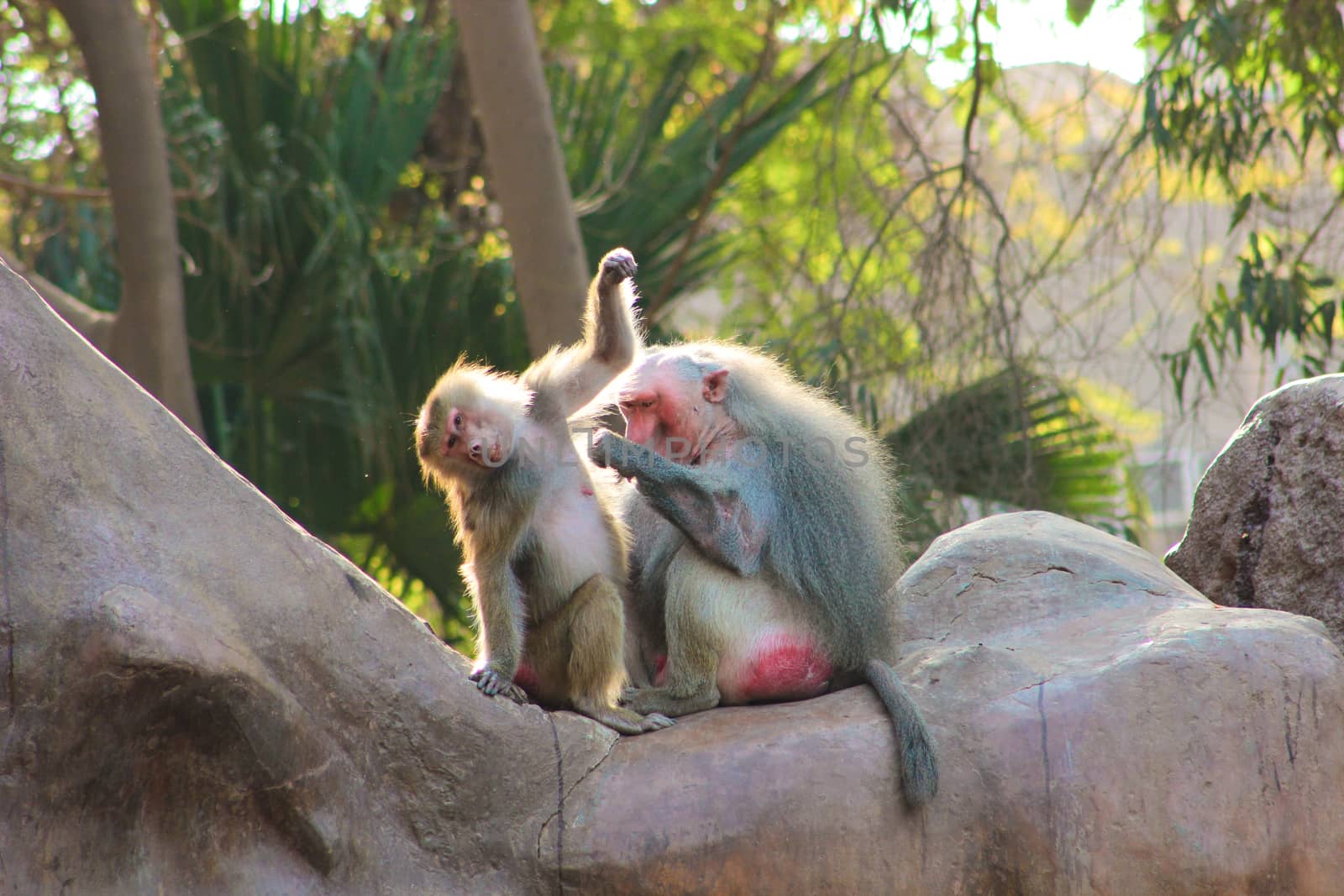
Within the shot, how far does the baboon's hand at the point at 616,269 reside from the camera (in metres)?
4.14

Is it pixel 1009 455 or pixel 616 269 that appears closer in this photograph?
pixel 616 269

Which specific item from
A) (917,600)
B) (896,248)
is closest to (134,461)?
(917,600)

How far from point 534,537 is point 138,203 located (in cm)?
312

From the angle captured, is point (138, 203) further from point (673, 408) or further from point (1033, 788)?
point (1033, 788)

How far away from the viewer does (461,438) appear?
12.7 feet

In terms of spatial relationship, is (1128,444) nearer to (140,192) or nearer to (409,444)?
(409,444)

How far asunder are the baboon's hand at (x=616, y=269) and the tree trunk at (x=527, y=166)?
189 centimetres

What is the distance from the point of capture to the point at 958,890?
343 cm

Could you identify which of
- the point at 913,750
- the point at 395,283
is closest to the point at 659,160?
the point at 395,283

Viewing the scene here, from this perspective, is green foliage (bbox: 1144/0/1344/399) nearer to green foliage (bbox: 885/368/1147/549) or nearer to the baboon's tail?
green foliage (bbox: 885/368/1147/549)

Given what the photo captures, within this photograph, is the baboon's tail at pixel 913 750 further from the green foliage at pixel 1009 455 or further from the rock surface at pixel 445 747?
the green foliage at pixel 1009 455

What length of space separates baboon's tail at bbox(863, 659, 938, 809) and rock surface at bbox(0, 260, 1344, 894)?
48mm

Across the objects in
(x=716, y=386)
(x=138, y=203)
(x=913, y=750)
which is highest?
(x=138, y=203)

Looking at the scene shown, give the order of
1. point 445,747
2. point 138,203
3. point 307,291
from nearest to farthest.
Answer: point 445,747
point 138,203
point 307,291
